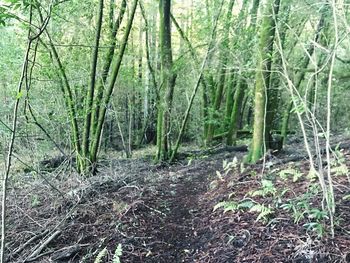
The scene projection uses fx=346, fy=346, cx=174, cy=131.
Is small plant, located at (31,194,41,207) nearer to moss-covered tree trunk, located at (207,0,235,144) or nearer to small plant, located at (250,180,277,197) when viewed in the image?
small plant, located at (250,180,277,197)

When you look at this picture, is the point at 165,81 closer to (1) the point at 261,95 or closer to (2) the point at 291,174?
(1) the point at 261,95

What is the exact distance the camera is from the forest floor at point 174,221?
11.6ft

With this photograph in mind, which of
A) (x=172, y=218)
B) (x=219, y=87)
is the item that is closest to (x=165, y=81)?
(x=172, y=218)

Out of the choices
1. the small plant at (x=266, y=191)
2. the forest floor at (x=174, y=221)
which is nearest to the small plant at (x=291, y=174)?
the forest floor at (x=174, y=221)

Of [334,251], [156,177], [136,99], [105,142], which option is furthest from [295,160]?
[136,99]

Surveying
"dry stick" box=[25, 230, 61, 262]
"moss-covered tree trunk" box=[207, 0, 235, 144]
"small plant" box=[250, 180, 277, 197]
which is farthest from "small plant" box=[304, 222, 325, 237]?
"moss-covered tree trunk" box=[207, 0, 235, 144]

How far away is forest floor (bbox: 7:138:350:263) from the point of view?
3.53 meters

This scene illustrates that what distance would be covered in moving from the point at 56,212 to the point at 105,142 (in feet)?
34.7

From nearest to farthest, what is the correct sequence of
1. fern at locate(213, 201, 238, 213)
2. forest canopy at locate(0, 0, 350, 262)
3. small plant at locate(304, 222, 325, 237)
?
small plant at locate(304, 222, 325, 237) < forest canopy at locate(0, 0, 350, 262) < fern at locate(213, 201, 238, 213)

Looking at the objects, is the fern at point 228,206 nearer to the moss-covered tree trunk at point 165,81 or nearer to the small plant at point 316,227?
the small plant at point 316,227

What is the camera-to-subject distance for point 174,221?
4.82m

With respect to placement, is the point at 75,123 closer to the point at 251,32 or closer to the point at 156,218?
the point at 156,218

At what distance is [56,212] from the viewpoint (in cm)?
500

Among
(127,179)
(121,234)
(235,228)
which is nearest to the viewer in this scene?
(235,228)
